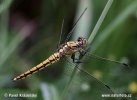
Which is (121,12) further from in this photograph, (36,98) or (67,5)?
(36,98)

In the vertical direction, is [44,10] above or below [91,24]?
above

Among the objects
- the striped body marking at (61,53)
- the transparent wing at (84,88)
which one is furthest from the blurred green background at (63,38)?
the striped body marking at (61,53)

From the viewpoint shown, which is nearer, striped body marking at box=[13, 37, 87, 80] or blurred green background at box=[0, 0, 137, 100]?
striped body marking at box=[13, 37, 87, 80]

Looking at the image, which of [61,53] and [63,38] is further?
[63,38]

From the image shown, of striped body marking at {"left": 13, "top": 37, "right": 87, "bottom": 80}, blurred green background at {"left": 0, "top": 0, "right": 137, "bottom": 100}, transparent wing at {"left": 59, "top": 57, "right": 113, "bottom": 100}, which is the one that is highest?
blurred green background at {"left": 0, "top": 0, "right": 137, "bottom": 100}

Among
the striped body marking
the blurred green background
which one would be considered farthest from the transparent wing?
the striped body marking

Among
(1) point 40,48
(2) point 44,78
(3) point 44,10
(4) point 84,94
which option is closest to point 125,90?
(4) point 84,94

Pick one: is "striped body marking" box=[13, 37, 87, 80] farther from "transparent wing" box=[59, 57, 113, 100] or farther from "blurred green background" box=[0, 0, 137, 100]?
"transparent wing" box=[59, 57, 113, 100]

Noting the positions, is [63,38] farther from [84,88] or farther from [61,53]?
[61,53]

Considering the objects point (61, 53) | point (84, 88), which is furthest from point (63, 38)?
point (61, 53)
